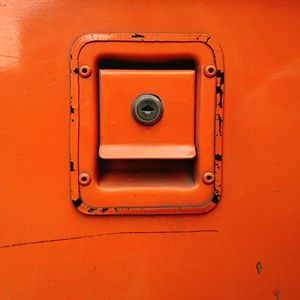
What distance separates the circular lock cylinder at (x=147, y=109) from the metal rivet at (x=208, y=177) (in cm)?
17

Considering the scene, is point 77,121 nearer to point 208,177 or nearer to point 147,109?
point 147,109

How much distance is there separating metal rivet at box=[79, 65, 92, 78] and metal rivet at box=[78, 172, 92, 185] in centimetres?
22

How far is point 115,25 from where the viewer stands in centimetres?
84

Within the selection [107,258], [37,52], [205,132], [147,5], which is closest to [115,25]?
[147,5]

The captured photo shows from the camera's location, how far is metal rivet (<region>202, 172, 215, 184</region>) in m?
0.86

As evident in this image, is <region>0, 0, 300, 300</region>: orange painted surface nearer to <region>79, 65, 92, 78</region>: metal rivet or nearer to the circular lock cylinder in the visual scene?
<region>79, 65, 92, 78</region>: metal rivet

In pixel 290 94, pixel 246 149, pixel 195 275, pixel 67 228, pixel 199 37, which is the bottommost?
pixel 195 275

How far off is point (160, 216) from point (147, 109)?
0.25 metres

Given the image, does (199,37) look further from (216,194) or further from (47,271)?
(47,271)

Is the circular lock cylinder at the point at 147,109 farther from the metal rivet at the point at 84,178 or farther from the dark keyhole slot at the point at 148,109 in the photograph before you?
the metal rivet at the point at 84,178

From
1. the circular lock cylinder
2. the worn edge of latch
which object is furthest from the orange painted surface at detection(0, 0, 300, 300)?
the circular lock cylinder

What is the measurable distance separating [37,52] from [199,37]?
368mm

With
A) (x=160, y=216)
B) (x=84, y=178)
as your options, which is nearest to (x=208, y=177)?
(x=160, y=216)

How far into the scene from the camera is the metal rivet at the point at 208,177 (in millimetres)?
863
